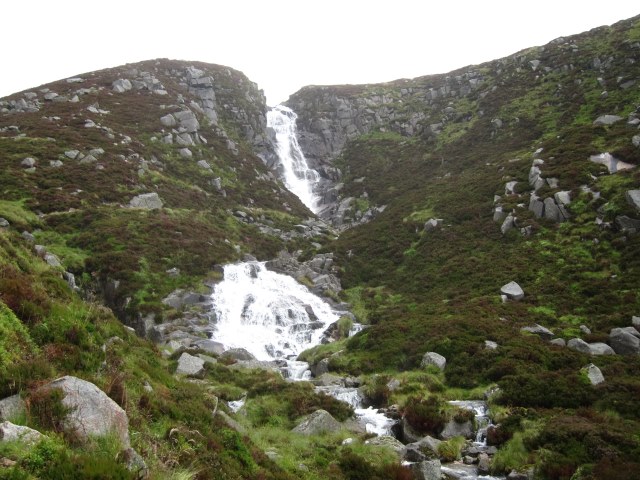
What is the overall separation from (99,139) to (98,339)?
4082 centimetres

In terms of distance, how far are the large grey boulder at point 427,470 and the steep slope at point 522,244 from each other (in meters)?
2.16

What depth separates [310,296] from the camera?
113 ft

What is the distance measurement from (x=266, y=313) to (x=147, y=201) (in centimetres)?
1646

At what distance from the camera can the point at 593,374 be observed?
16.5 meters

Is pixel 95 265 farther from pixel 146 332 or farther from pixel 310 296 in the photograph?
pixel 310 296

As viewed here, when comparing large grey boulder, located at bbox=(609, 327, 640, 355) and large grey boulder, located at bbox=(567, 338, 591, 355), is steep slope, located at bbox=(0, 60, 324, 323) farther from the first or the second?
large grey boulder, located at bbox=(609, 327, 640, 355)

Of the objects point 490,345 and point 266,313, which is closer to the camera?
point 490,345

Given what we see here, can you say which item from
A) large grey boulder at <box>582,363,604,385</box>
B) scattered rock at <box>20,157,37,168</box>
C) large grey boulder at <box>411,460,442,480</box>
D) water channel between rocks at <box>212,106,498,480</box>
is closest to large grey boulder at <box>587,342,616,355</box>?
large grey boulder at <box>582,363,604,385</box>

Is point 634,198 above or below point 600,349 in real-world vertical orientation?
above

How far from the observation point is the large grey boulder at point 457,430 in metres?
15.0

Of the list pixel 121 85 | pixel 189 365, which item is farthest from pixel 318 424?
pixel 121 85

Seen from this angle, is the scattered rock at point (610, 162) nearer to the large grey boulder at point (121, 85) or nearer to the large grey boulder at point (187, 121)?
the large grey boulder at point (187, 121)

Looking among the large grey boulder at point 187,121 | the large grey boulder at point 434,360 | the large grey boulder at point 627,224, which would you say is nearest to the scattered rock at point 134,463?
the large grey boulder at point 434,360

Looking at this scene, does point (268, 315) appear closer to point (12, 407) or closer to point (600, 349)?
point (600, 349)
